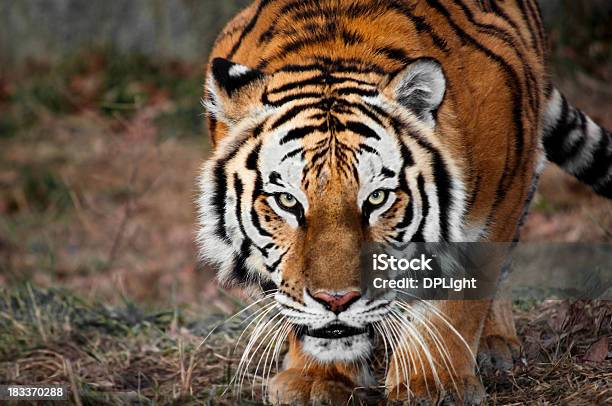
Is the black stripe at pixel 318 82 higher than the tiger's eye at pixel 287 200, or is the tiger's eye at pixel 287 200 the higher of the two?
the black stripe at pixel 318 82

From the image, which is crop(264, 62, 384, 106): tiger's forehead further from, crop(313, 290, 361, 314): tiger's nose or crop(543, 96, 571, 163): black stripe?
crop(543, 96, 571, 163): black stripe

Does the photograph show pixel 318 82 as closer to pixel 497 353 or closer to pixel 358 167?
pixel 358 167

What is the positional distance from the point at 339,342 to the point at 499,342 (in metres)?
1.17

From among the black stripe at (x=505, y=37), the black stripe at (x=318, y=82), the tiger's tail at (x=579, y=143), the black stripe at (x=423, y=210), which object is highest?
the black stripe at (x=505, y=37)

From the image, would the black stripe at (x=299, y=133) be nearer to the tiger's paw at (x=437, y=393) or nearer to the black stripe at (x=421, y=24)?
the black stripe at (x=421, y=24)

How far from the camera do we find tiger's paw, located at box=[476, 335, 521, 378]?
3.91m

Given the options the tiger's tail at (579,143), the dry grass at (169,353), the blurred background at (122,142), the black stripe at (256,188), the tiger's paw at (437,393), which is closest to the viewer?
the black stripe at (256,188)

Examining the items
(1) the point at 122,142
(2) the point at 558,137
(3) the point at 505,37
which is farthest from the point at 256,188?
(1) the point at 122,142

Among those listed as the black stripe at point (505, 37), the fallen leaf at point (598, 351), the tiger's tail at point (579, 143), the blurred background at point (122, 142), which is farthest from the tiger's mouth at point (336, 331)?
the blurred background at point (122, 142)

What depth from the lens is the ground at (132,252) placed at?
381 centimetres

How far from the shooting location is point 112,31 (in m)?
11.3

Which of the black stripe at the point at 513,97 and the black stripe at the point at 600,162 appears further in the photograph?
the black stripe at the point at 600,162

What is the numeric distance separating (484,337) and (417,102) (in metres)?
1.36

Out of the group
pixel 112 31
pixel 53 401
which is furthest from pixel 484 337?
pixel 112 31
